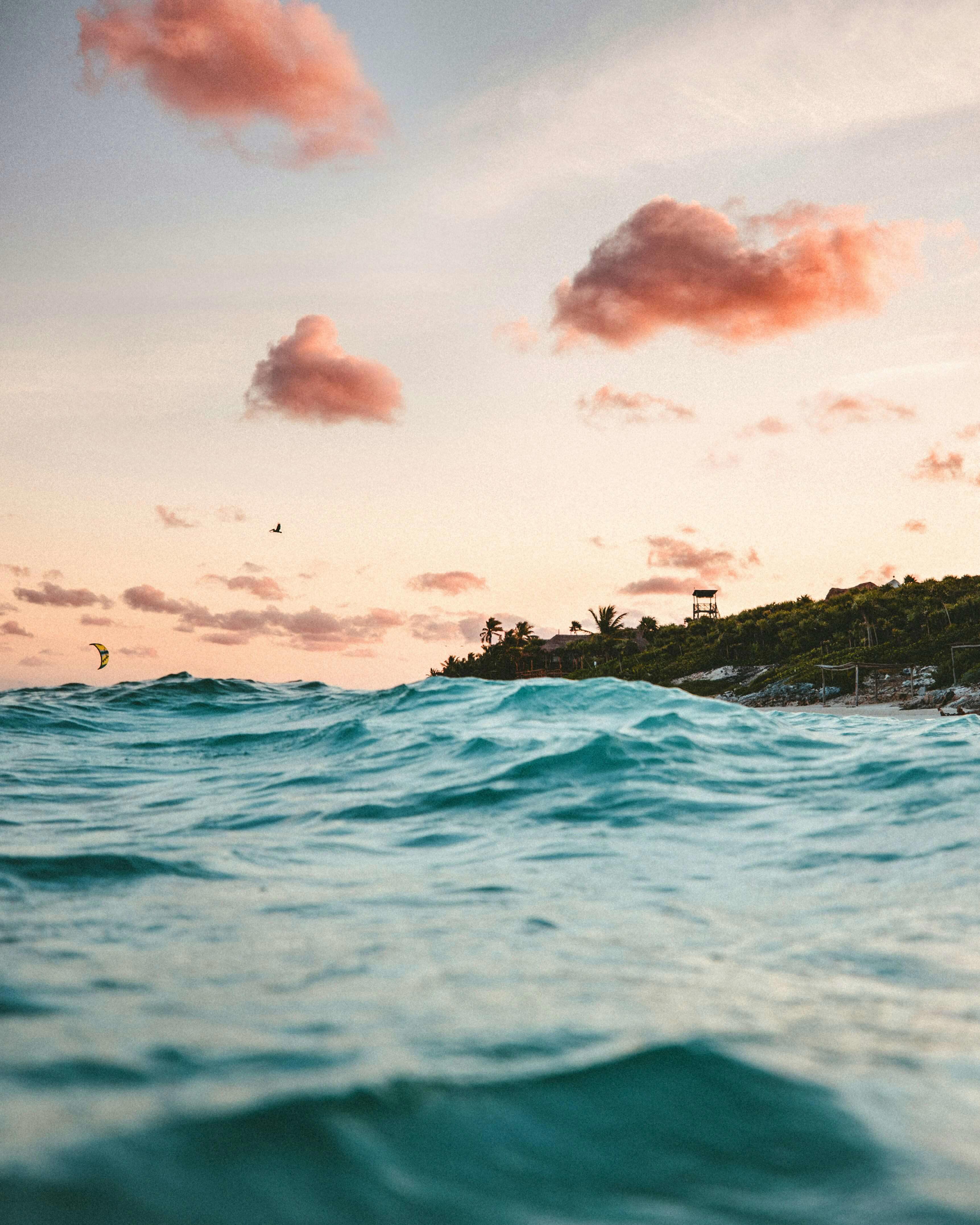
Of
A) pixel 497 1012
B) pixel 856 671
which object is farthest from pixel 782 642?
pixel 497 1012

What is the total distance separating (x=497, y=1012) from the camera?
3.07m

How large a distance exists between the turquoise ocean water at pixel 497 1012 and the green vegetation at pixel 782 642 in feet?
101

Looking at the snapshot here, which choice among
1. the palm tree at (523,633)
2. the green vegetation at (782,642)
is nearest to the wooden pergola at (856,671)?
the green vegetation at (782,642)

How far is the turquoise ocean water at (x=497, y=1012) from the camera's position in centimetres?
213

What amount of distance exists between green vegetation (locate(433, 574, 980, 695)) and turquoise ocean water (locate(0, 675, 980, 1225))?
3077 cm

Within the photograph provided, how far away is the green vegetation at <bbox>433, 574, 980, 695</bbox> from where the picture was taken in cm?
4112

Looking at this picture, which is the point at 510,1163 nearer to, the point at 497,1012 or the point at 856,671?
the point at 497,1012

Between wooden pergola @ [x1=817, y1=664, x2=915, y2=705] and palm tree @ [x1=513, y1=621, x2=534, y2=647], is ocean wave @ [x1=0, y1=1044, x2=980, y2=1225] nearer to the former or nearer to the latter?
wooden pergola @ [x1=817, y1=664, x2=915, y2=705]

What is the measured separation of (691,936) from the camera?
4117 mm

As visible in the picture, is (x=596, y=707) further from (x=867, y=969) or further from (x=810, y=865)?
(x=867, y=969)

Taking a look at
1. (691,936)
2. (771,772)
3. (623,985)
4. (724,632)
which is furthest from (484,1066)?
(724,632)

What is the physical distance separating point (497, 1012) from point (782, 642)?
49183 millimetres

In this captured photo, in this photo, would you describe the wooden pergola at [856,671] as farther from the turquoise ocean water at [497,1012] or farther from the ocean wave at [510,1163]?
the ocean wave at [510,1163]

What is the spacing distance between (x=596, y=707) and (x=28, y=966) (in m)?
11.7
